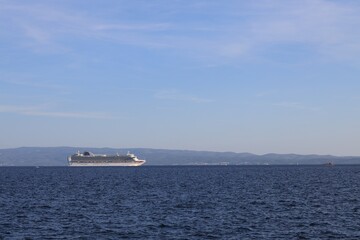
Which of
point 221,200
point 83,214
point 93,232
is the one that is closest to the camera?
point 93,232

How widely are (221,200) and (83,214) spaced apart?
25.8 m

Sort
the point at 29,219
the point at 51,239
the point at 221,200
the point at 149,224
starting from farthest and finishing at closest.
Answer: the point at 221,200 → the point at 29,219 → the point at 149,224 → the point at 51,239

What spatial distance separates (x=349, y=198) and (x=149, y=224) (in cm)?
4092

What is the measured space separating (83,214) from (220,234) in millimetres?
20403

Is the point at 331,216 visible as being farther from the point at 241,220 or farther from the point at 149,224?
the point at 149,224

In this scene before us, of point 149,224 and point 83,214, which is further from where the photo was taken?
point 83,214

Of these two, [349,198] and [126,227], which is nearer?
[126,227]

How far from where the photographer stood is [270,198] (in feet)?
295

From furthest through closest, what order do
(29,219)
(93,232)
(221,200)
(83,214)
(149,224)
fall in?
(221,200) < (83,214) < (29,219) < (149,224) < (93,232)

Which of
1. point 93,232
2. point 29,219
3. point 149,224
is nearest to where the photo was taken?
point 93,232

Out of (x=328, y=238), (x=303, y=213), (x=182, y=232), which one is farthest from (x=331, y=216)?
(x=182, y=232)

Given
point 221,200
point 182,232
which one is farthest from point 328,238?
point 221,200

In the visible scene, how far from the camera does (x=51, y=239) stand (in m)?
50.4

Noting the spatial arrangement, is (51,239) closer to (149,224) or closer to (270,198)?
(149,224)
